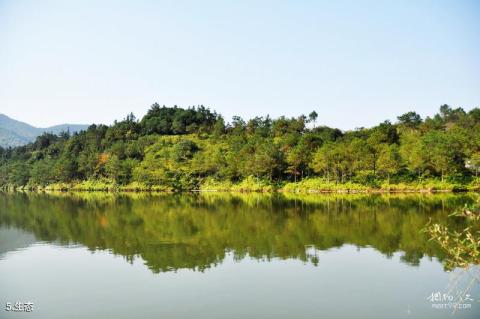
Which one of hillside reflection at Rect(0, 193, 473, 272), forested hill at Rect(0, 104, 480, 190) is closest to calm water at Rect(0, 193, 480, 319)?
hillside reflection at Rect(0, 193, 473, 272)

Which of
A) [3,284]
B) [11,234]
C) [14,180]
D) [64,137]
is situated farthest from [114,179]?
[3,284]

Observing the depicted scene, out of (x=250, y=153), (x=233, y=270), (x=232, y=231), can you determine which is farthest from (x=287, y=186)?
(x=233, y=270)

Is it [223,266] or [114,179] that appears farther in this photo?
[114,179]

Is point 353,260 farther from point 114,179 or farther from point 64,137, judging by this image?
point 64,137

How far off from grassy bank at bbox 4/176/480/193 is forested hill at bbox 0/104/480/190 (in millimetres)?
773

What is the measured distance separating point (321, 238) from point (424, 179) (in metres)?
48.9

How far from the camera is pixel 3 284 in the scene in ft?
59.1

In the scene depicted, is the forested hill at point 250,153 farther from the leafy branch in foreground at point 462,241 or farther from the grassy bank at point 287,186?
the leafy branch in foreground at point 462,241

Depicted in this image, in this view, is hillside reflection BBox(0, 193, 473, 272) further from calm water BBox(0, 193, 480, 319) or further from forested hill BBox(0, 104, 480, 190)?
forested hill BBox(0, 104, 480, 190)

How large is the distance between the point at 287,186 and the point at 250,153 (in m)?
13.1

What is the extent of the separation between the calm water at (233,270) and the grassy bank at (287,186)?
34.2 m

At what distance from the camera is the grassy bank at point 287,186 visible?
6719 centimetres

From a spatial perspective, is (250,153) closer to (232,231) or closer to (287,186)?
(287,186)

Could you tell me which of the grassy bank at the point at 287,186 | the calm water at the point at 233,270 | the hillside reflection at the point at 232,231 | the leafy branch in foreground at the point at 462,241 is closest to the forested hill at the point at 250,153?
the grassy bank at the point at 287,186
